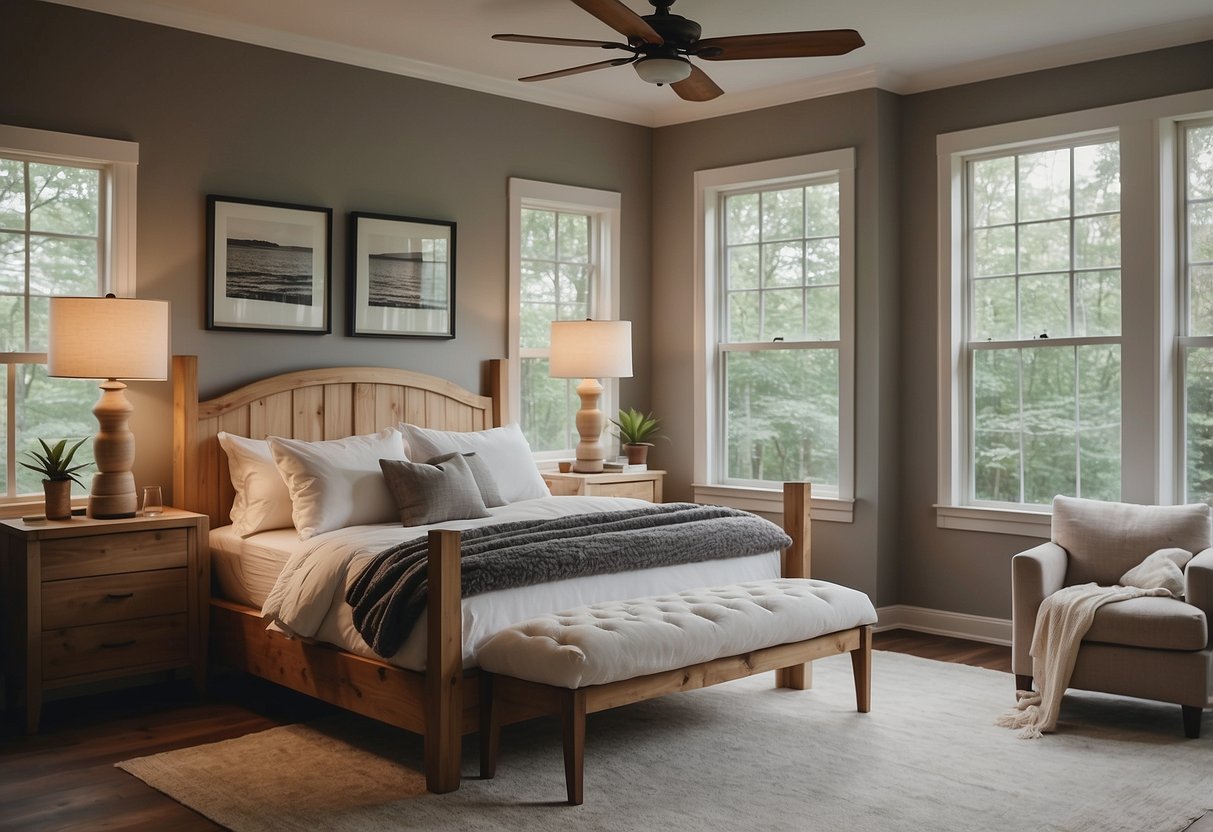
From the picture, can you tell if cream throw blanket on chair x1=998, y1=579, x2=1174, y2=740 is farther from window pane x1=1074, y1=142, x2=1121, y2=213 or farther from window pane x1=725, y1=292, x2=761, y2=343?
window pane x1=725, y1=292, x2=761, y2=343

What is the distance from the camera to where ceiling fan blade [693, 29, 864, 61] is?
387 centimetres

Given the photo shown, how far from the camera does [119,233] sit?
4.62 m

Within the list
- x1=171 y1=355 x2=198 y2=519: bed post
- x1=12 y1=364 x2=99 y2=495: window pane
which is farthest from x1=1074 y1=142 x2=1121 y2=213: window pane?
x1=12 y1=364 x2=99 y2=495: window pane

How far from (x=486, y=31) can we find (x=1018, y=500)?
336 cm

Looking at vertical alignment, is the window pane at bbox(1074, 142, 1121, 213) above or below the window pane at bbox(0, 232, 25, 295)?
above

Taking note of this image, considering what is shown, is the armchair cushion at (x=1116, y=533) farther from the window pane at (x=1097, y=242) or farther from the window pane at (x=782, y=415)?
the window pane at (x=782, y=415)

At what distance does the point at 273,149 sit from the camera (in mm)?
5086

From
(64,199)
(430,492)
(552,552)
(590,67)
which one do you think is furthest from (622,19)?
(64,199)

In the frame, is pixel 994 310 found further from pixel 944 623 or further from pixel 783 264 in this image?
pixel 944 623

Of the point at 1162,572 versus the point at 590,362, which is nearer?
the point at 1162,572

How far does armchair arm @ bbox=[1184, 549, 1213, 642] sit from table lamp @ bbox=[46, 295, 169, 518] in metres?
3.89

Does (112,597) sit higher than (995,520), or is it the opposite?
(995,520)

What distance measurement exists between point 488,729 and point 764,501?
9.57 ft

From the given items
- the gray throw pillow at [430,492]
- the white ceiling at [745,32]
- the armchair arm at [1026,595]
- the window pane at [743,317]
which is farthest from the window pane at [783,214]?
the gray throw pillow at [430,492]
